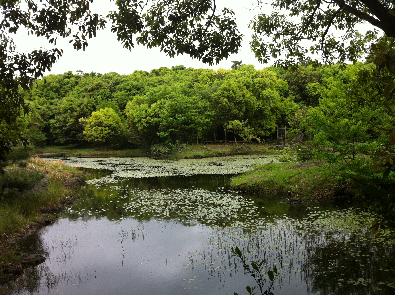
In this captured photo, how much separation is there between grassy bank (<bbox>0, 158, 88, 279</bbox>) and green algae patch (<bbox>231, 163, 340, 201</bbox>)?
10.7 metres

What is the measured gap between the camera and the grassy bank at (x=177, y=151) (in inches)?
2095

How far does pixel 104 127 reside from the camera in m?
65.1

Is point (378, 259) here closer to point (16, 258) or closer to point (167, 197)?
point (16, 258)

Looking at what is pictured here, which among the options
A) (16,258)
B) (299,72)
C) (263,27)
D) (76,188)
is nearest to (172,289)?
(16,258)

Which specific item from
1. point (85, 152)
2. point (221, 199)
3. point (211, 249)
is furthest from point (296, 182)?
point (85, 152)

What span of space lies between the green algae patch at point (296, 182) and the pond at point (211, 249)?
1.23 meters

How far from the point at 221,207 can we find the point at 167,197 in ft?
15.5

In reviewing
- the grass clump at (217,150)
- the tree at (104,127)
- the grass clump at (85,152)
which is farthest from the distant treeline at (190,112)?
the grass clump at (217,150)

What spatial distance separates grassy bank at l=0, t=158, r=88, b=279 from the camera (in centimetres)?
1292

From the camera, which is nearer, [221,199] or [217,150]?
[221,199]

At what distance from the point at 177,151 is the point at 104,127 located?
16465 millimetres

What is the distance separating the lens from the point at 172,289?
10812 millimetres

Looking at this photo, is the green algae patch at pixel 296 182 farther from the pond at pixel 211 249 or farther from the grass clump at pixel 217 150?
the grass clump at pixel 217 150

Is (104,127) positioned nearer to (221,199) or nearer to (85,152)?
(85,152)
